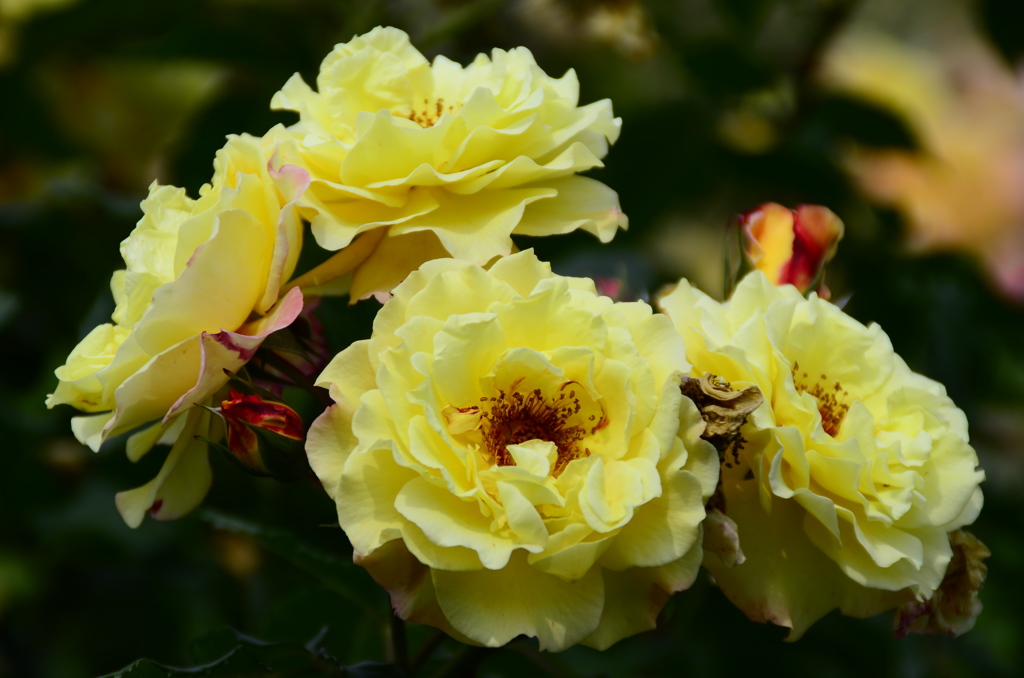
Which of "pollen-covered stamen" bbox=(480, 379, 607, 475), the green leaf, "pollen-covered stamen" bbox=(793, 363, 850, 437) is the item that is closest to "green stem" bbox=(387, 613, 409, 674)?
the green leaf

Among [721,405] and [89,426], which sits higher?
[721,405]

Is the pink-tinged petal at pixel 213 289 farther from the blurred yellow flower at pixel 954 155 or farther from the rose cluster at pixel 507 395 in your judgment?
the blurred yellow flower at pixel 954 155

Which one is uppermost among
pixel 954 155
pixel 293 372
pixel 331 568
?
pixel 293 372

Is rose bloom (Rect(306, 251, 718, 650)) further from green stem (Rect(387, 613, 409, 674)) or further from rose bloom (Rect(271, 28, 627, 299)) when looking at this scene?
green stem (Rect(387, 613, 409, 674))

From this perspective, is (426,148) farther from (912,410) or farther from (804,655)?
(804,655)

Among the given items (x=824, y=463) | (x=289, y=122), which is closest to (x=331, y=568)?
(x=824, y=463)

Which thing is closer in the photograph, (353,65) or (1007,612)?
(353,65)

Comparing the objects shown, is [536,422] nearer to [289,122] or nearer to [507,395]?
[507,395]

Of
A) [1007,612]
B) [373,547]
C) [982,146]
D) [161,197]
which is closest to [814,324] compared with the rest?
[373,547]
